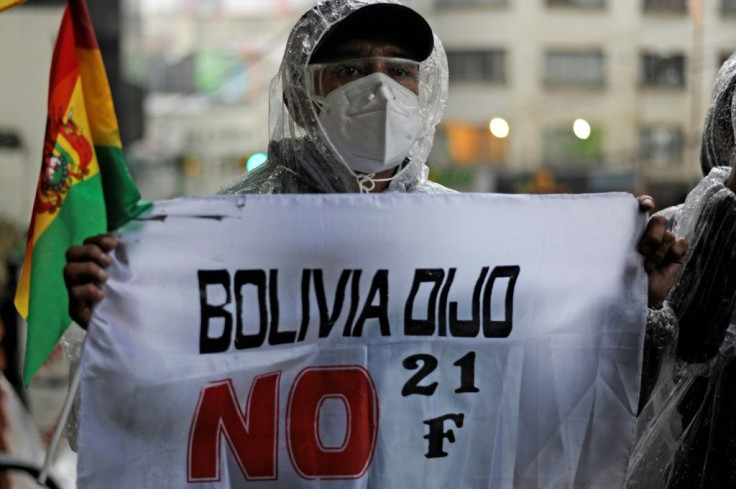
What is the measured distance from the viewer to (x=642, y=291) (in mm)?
2297

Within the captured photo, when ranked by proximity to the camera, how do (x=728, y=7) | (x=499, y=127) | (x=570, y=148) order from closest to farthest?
(x=728, y=7)
(x=499, y=127)
(x=570, y=148)

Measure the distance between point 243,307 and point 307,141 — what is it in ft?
1.86

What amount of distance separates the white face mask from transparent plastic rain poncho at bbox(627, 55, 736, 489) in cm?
64

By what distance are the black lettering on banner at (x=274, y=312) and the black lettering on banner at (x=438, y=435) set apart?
1.13 feet

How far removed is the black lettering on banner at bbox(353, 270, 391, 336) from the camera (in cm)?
221

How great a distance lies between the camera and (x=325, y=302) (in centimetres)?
220

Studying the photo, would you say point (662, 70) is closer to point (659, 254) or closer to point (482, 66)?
point (482, 66)

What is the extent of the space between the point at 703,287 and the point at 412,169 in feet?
2.35

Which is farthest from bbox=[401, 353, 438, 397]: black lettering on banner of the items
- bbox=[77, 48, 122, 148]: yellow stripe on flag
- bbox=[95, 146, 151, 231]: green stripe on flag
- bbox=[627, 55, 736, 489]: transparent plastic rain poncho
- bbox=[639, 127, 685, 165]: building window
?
bbox=[639, 127, 685, 165]: building window

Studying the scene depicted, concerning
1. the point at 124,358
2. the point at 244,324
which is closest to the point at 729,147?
the point at 244,324

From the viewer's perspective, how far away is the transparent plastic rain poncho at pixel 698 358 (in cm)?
229

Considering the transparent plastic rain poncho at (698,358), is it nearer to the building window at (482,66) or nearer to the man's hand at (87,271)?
the man's hand at (87,271)

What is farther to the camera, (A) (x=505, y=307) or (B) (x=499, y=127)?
(B) (x=499, y=127)

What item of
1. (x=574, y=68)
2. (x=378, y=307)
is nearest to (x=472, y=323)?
(x=378, y=307)
